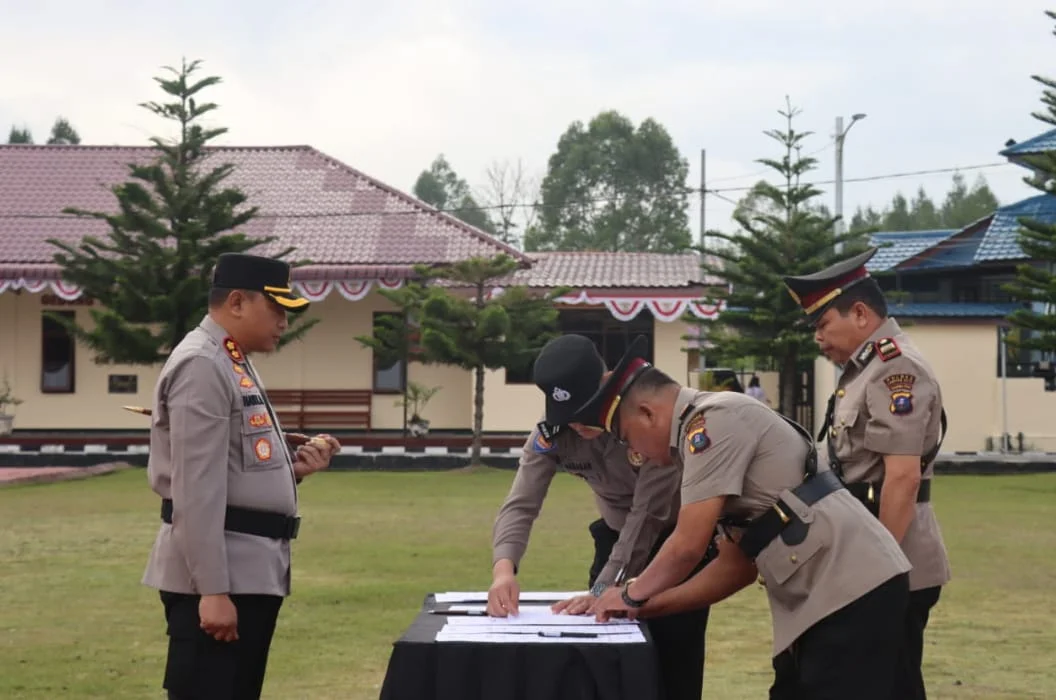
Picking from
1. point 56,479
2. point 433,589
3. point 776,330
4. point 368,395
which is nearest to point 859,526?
point 433,589

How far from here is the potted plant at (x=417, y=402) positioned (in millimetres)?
24984

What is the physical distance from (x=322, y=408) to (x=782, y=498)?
23470 millimetres

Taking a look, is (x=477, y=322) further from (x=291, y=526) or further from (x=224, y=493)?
(x=224, y=493)

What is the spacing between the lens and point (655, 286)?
84.1 ft

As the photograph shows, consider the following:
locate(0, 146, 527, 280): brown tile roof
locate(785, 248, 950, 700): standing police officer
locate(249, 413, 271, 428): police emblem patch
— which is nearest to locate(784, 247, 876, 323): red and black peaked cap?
locate(785, 248, 950, 700): standing police officer

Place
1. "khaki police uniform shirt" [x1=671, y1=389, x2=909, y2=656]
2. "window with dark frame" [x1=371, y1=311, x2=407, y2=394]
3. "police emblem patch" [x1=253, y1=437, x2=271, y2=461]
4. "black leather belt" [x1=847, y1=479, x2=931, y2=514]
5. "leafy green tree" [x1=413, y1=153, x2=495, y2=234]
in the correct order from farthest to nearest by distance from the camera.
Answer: "leafy green tree" [x1=413, y1=153, x2=495, y2=234]
"window with dark frame" [x1=371, y1=311, x2=407, y2=394]
"black leather belt" [x1=847, y1=479, x2=931, y2=514]
"police emblem patch" [x1=253, y1=437, x2=271, y2=461]
"khaki police uniform shirt" [x1=671, y1=389, x2=909, y2=656]

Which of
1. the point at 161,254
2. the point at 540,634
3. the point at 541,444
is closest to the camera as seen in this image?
the point at 540,634

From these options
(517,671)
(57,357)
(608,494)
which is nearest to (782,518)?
(517,671)

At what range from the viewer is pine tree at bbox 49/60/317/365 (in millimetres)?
21984

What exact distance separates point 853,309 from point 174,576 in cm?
224

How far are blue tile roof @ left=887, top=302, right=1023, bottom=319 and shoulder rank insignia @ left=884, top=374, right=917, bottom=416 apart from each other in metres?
20.5

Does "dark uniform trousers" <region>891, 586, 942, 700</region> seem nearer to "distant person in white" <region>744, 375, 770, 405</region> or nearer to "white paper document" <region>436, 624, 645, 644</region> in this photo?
"white paper document" <region>436, 624, 645, 644</region>

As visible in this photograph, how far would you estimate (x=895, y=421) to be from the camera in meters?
4.46

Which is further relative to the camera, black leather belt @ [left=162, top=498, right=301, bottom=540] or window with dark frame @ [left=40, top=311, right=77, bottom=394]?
window with dark frame @ [left=40, top=311, right=77, bottom=394]
